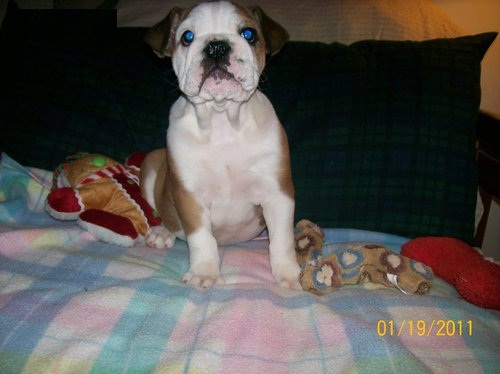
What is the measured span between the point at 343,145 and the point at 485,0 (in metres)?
1.72

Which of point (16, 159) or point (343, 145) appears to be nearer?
point (343, 145)

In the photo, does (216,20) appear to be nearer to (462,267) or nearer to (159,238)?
(159,238)

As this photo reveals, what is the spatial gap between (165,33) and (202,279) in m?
1.07

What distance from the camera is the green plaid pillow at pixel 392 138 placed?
2002mm

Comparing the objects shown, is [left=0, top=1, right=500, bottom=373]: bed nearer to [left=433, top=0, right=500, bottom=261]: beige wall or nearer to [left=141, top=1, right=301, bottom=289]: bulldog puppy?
[left=141, top=1, right=301, bottom=289]: bulldog puppy

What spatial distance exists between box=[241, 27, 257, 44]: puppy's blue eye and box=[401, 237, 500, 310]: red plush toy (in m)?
1.10

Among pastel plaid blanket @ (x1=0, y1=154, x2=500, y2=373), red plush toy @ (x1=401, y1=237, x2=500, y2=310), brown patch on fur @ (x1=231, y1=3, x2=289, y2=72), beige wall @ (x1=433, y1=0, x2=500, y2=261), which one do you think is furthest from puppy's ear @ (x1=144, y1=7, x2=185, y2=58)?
beige wall @ (x1=433, y1=0, x2=500, y2=261)

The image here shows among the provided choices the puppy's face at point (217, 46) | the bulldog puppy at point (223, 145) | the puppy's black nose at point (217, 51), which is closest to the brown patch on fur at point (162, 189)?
the bulldog puppy at point (223, 145)

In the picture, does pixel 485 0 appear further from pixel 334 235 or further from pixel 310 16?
pixel 334 235

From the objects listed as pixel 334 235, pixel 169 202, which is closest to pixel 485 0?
pixel 334 235

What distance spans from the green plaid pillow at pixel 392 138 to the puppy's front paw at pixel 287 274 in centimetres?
48

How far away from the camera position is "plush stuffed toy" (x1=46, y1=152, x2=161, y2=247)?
1.86 metres

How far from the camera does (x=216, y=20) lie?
1.73 metres

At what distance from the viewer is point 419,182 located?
6.57 ft
